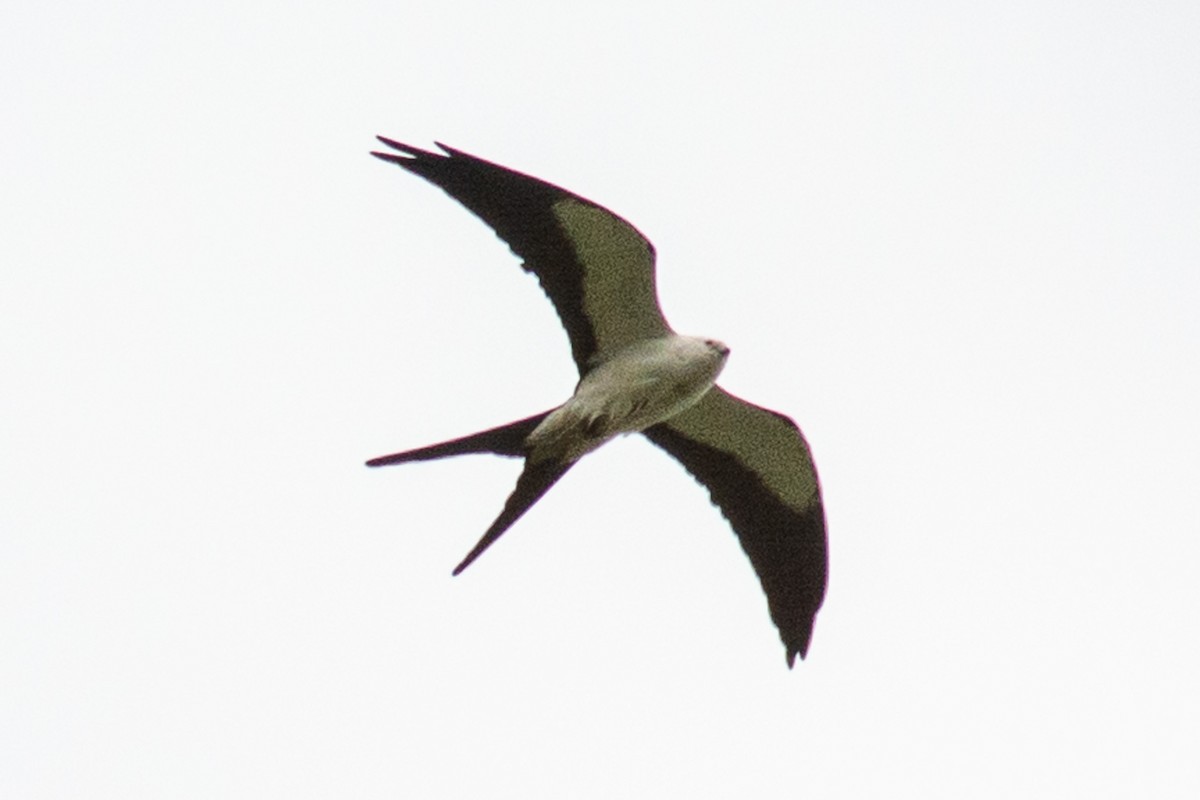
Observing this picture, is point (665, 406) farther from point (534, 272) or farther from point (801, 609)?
point (801, 609)

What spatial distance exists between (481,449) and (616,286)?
1253mm

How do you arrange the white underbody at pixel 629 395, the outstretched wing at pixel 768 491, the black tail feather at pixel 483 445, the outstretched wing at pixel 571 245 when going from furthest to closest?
the outstretched wing at pixel 768 491 < the white underbody at pixel 629 395 < the outstretched wing at pixel 571 245 < the black tail feather at pixel 483 445

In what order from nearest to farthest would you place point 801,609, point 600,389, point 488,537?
point 488,537 → point 600,389 → point 801,609

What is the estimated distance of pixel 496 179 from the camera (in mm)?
→ 8305

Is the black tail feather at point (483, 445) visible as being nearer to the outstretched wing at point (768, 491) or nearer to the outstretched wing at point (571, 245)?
the outstretched wing at point (571, 245)

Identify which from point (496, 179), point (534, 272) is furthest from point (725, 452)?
point (496, 179)

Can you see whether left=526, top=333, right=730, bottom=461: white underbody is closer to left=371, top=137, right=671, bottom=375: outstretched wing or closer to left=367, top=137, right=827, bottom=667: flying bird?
left=367, top=137, right=827, bottom=667: flying bird

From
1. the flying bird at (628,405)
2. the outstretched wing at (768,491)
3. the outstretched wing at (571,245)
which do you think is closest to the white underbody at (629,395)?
the flying bird at (628,405)

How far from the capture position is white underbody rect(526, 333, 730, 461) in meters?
8.49

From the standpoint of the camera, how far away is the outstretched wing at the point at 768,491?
9391mm

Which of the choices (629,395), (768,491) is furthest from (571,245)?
(768,491)

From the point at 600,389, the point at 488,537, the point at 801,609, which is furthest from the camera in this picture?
the point at 801,609

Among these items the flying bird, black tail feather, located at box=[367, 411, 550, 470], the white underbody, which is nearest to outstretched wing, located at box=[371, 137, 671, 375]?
the flying bird

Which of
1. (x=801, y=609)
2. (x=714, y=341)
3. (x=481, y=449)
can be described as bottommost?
(x=801, y=609)
